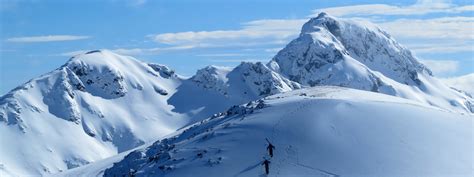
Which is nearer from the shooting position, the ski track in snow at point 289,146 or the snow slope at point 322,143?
the ski track in snow at point 289,146

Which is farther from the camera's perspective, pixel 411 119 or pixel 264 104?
pixel 264 104

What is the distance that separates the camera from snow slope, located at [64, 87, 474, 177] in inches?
2596

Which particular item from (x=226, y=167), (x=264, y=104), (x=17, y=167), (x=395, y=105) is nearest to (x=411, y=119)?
(x=395, y=105)

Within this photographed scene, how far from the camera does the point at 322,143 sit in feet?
229

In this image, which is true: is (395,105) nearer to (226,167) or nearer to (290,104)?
(290,104)

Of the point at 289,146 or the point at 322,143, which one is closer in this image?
the point at 289,146

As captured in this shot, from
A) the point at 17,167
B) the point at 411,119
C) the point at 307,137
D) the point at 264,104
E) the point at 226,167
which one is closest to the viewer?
the point at 226,167

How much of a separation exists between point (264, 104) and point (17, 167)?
132 meters

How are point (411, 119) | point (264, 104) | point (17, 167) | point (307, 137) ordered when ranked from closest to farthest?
point (307, 137) → point (411, 119) → point (264, 104) → point (17, 167)

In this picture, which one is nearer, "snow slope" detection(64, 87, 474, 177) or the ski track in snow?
the ski track in snow

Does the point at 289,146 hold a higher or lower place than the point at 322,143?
higher

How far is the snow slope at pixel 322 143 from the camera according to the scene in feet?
216

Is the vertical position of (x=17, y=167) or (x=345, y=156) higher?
(x=345, y=156)

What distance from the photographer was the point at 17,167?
7766 inches
